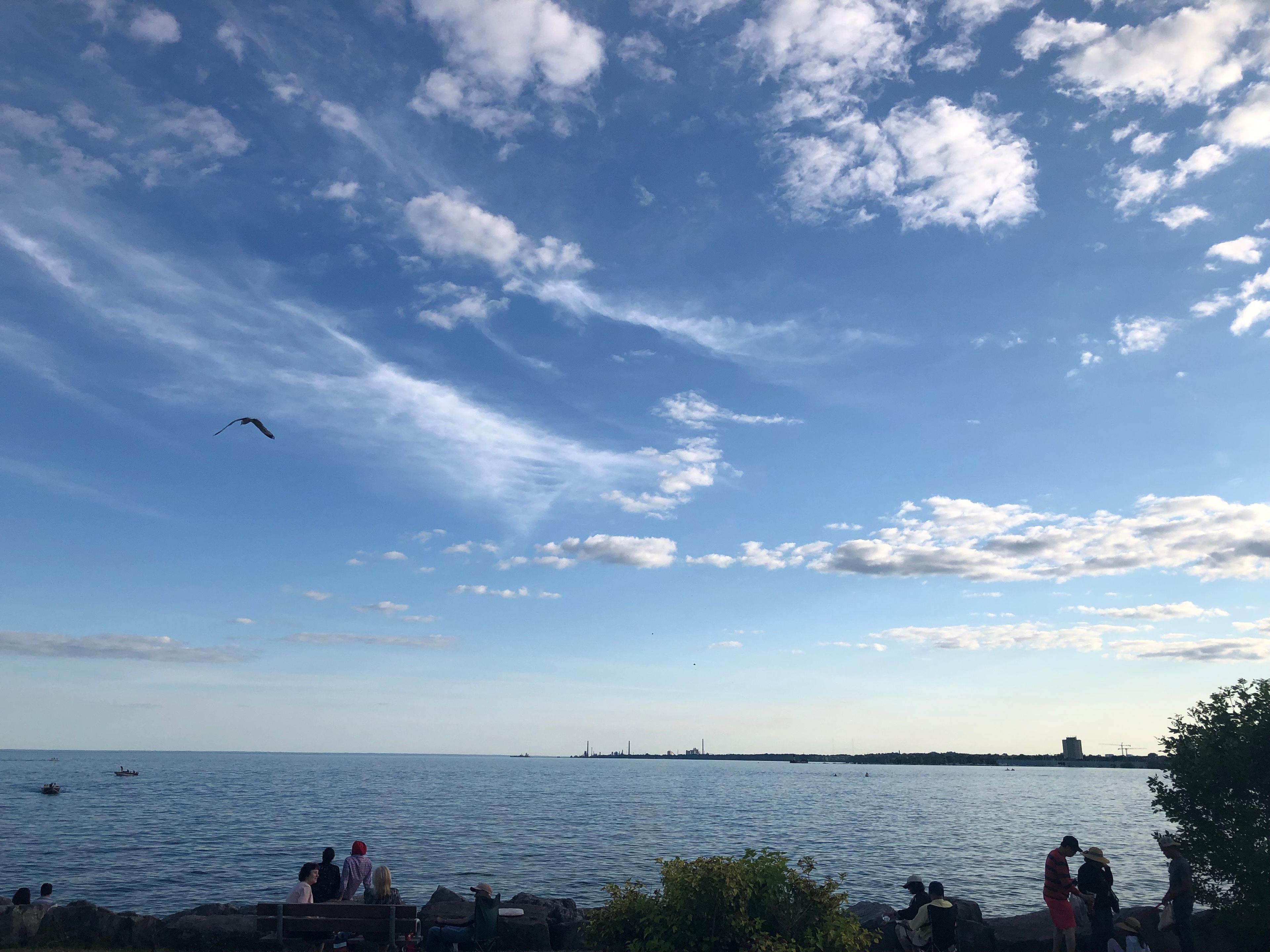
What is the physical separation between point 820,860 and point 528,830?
25.2m

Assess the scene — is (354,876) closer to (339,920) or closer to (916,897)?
(339,920)

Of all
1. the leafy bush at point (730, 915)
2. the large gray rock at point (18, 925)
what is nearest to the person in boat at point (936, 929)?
the leafy bush at point (730, 915)

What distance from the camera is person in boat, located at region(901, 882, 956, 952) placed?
15.1 m

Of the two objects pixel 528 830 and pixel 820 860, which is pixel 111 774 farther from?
pixel 820 860

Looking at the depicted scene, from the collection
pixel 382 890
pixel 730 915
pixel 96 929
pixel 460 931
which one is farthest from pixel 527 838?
pixel 730 915

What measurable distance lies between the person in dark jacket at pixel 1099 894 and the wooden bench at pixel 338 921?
12.8m

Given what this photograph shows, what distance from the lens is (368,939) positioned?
1539 cm

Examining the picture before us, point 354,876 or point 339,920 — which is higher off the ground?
point 354,876

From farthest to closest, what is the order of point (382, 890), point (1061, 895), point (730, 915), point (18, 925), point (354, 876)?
point (18, 925) < point (354, 876) < point (382, 890) < point (1061, 895) < point (730, 915)

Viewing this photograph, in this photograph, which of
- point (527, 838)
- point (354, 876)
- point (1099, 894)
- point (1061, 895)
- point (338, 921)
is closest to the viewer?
point (338, 921)

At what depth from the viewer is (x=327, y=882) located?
56.8 ft

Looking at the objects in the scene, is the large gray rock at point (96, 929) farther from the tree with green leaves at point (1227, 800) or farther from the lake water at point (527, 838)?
the tree with green leaves at point (1227, 800)

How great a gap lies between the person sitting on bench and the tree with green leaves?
1286 centimetres

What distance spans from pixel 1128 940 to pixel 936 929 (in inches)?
131
